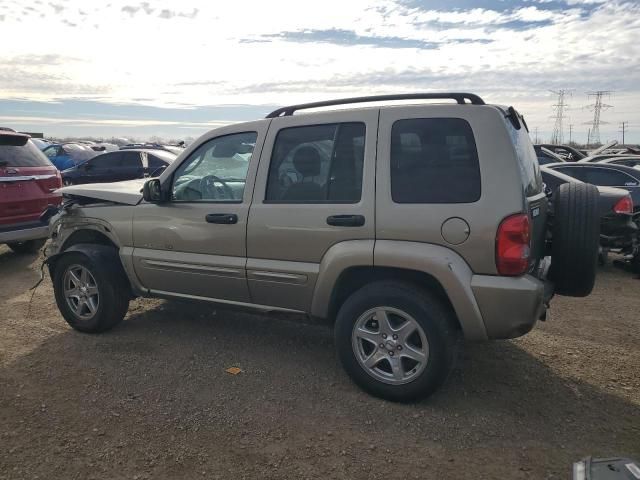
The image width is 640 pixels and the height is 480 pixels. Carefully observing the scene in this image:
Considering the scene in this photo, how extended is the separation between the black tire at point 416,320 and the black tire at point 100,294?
2199 mm

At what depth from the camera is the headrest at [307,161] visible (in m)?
3.65

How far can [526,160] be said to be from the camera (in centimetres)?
338

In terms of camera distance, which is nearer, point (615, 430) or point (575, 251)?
point (615, 430)

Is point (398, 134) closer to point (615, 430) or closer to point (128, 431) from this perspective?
point (615, 430)

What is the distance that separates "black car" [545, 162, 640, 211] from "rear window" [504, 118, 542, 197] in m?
5.90

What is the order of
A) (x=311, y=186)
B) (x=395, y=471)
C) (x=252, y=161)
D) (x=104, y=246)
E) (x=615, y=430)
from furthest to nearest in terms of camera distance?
(x=104, y=246), (x=252, y=161), (x=311, y=186), (x=615, y=430), (x=395, y=471)

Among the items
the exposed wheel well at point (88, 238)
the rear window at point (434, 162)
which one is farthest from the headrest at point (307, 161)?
the exposed wheel well at point (88, 238)

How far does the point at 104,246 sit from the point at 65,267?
1.40 feet

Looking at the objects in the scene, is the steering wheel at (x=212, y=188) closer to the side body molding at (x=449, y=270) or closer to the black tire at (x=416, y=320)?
the black tire at (x=416, y=320)

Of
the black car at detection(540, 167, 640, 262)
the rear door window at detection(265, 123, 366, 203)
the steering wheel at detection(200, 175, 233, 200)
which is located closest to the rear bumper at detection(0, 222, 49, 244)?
the steering wheel at detection(200, 175, 233, 200)

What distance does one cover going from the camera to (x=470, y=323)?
10.4ft

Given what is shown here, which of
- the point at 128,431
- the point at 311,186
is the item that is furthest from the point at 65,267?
the point at 311,186

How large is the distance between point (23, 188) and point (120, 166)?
6.84 metres

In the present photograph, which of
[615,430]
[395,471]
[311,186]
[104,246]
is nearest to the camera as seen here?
[395,471]
